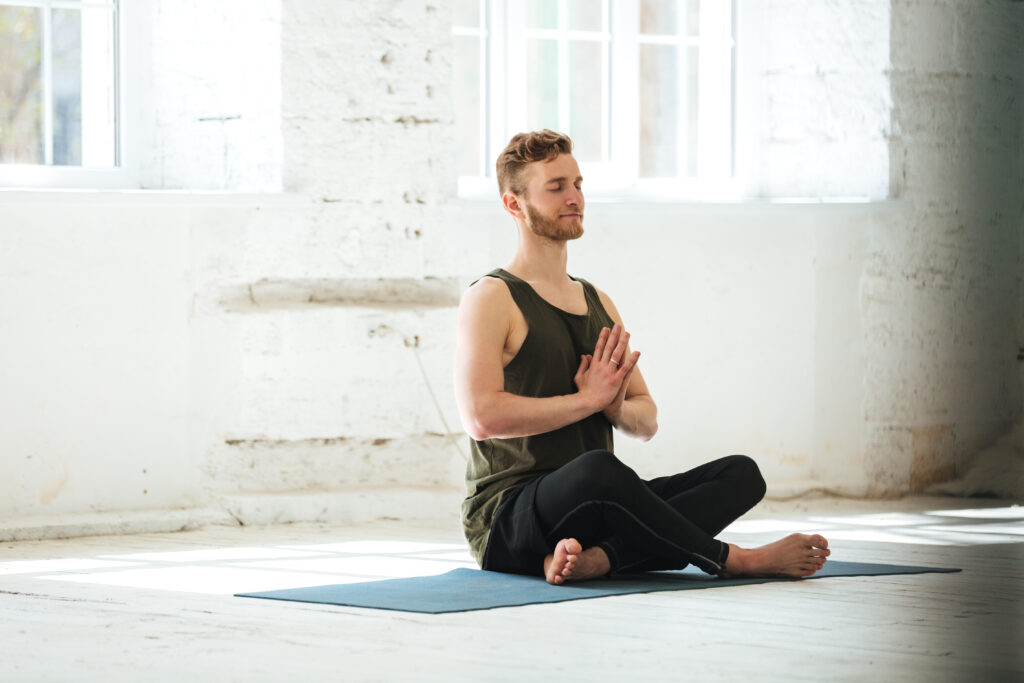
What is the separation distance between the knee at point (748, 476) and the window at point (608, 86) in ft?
6.71

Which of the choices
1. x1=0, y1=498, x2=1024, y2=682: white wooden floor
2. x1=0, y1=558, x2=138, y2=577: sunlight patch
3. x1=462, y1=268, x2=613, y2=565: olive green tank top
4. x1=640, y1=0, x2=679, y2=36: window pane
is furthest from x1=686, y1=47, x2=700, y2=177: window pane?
x1=0, y1=558, x2=138, y2=577: sunlight patch

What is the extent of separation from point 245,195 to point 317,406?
718mm

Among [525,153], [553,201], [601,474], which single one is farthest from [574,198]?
[601,474]

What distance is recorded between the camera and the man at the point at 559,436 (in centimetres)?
289

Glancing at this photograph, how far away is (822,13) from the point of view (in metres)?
5.13

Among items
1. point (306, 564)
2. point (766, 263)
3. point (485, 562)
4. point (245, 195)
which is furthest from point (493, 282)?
point (766, 263)

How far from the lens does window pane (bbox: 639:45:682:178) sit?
5246 millimetres

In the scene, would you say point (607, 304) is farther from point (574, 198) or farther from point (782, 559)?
point (782, 559)

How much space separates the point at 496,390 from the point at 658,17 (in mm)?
2726

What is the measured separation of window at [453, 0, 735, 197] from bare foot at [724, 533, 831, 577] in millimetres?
2237

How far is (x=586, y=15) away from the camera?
509 cm

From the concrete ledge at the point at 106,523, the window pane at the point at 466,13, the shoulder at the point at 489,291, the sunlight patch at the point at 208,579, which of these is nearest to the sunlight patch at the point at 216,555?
the sunlight patch at the point at 208,579

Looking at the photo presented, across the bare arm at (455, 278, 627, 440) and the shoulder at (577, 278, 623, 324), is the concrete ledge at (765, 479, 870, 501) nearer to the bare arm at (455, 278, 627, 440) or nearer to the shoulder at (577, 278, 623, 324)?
the shoulder at (577, 278, 623, 324)

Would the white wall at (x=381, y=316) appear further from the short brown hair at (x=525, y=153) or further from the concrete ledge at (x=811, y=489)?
the short brown hair at (x=525, y=153)
